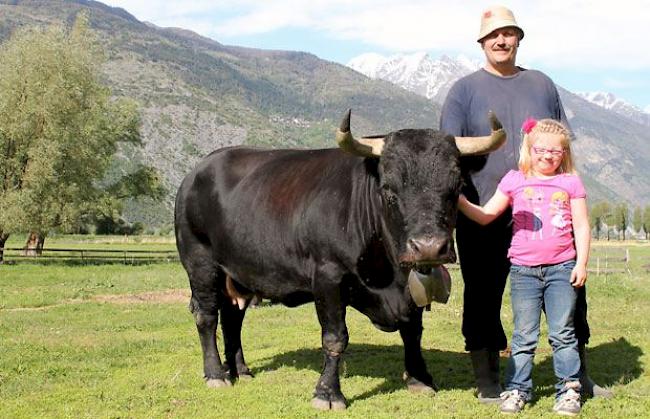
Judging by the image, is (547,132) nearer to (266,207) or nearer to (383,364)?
(266,207)

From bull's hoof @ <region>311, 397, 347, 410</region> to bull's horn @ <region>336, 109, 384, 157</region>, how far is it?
2.36 metres

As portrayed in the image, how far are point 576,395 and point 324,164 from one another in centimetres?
337

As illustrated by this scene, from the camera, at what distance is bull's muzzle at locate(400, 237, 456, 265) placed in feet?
18.4

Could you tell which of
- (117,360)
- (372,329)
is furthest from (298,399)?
(372,329)

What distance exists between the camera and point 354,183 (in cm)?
710

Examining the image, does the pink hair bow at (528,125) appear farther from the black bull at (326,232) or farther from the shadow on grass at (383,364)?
the shadow on grass at (383,364)

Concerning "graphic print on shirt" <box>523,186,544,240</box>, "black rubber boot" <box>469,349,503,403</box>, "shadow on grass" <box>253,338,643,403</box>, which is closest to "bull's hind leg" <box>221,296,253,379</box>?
"shadow on grass" <box>253,338,643,403</box>

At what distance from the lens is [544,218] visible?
20.7ft

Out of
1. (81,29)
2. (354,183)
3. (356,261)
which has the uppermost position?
(81,29)

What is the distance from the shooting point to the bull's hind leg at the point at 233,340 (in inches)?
340

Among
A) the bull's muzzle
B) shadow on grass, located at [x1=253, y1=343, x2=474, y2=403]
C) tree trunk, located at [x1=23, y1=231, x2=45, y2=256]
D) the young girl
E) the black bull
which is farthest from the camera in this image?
tree trunk, located at [x1=23, y1=231, x2=45, y2=256]

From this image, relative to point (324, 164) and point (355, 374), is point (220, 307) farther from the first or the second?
point (324, 164)

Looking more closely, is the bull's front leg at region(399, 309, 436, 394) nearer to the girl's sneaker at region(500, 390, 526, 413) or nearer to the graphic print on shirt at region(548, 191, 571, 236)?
the girl's sneaker at region(500, 390, 526, 413)

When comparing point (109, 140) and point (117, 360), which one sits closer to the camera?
point (117, 360)
